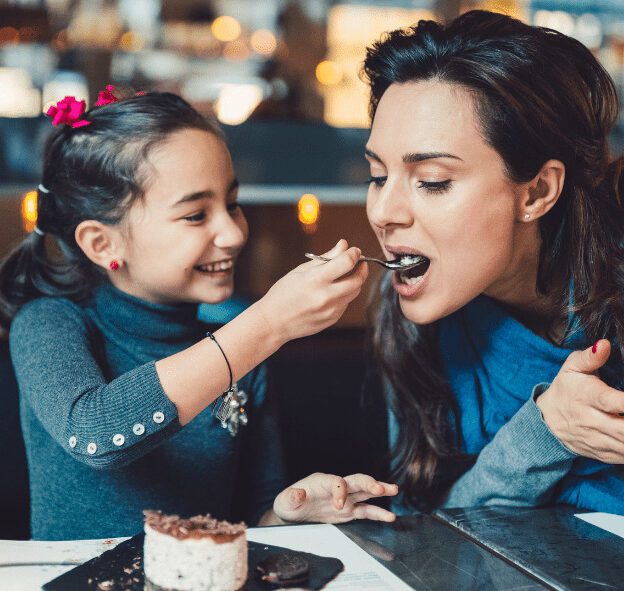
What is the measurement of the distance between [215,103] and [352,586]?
3.97 meters

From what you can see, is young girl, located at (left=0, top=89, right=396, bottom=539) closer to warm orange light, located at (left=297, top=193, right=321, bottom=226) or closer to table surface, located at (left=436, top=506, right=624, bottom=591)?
table surface, located at (left=436, top=506, right=624, bottom=591)

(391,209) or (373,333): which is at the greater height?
(391,209)

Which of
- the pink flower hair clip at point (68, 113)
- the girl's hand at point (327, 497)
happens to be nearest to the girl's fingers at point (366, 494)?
the girl's hand at point (327, 497)

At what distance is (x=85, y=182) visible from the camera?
5.32 ft

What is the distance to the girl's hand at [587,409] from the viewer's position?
1.29 meters

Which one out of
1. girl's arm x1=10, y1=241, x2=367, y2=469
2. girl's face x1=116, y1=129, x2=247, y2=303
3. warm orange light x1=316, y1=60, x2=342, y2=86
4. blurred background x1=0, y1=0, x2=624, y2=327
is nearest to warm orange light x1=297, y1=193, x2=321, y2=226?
blurred background x1=0, y1=0, x2=624, y2=327

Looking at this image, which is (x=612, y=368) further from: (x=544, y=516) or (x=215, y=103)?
(x=215, y=103)

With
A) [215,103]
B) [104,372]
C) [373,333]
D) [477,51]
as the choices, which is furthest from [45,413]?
[215,103]

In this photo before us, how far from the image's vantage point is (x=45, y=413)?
135 cm

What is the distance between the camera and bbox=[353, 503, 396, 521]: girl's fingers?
4.02ft

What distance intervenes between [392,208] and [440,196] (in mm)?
78

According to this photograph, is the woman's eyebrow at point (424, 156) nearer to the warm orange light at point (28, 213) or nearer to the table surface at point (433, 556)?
the table surface at point (433, 556)

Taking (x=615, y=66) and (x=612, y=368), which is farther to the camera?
(x=615, y=66)

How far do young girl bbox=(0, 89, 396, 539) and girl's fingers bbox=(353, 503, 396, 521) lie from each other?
4 cm
